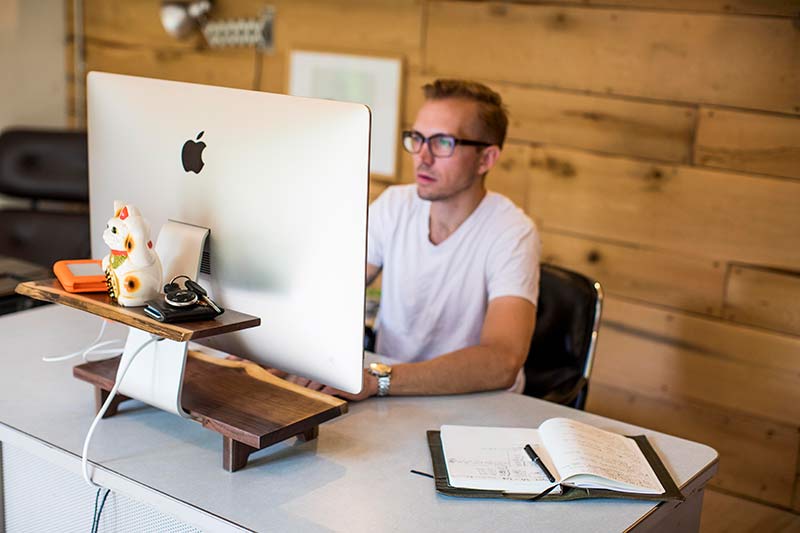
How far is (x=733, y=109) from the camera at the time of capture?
2.83 m

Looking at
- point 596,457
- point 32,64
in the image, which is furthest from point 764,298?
point 32,64

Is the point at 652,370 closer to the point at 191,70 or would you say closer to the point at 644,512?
the point at 644,512

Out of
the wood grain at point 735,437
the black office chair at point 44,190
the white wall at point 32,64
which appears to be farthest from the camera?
the white wall at point 32,64

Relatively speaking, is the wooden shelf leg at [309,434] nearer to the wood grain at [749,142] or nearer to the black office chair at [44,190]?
the wood grain at [749,142]

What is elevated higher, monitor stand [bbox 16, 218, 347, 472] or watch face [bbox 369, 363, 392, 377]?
monitor stand [bbox 16, 218, 347, 472]

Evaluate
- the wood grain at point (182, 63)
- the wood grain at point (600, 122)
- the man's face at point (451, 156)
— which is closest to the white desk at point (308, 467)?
the man's face at point (451, 156)

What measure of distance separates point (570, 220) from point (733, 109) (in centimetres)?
63

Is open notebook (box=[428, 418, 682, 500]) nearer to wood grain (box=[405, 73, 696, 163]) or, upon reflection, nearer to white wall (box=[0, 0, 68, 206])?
wood grain (box=[405, 73, 696, 163])

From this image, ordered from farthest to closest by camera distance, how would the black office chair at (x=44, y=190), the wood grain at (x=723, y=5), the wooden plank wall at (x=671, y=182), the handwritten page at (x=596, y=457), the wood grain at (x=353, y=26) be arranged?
1. the black office chair at (x=44, y=190)
2. the wood grain at (x=353, y=26)
3. the wooden plank wall at (x=671, y=182)
4. the wood grain at (x=723, y=5)
5. the handwritten page at (x=596, y=457)

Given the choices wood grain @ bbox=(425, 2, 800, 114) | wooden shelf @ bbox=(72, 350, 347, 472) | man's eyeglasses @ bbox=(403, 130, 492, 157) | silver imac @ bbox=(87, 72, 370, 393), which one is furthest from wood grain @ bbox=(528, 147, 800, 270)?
silver imac @ bbox=(87, 72, 370, 393)

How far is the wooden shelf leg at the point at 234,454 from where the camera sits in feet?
5.12

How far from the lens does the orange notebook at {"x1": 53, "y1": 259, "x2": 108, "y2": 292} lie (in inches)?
64.3

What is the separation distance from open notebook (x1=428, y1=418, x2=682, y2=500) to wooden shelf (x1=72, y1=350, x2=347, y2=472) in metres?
0.22

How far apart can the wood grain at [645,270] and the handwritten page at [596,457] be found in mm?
1320
